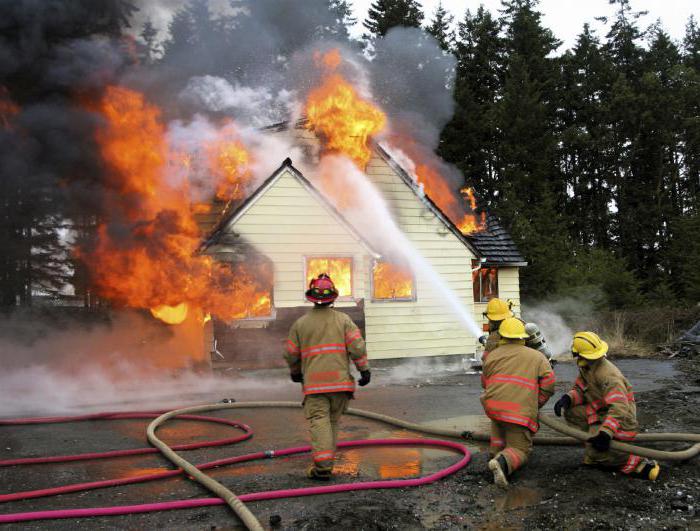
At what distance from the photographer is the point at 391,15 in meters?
36.5

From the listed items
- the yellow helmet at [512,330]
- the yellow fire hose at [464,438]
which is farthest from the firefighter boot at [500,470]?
the yellow helmet at [512,330]

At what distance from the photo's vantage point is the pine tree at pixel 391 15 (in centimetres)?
3641

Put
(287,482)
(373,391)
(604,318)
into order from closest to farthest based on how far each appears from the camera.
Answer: (287,482), (373,391), (604,318)

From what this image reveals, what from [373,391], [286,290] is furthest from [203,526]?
[286,290]

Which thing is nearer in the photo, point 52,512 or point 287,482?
point 52,512

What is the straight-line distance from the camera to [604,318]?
21.4 meters

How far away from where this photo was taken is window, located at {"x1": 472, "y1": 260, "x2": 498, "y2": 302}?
1831cm

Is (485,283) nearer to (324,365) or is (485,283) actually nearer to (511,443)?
(511,443)

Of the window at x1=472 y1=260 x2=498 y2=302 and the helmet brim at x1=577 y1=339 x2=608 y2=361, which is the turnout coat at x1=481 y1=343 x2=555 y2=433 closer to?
the helmet brim at x1=577 y1=339 x2=608 y2=361

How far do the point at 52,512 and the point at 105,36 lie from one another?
11428 mm

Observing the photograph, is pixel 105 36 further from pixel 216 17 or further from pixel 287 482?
pixel 287 482

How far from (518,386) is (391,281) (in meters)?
10.6

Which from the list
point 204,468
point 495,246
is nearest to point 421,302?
point 495,246

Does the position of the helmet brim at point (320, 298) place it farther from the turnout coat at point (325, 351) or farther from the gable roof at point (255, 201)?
the gable roof at point (255, 201)
